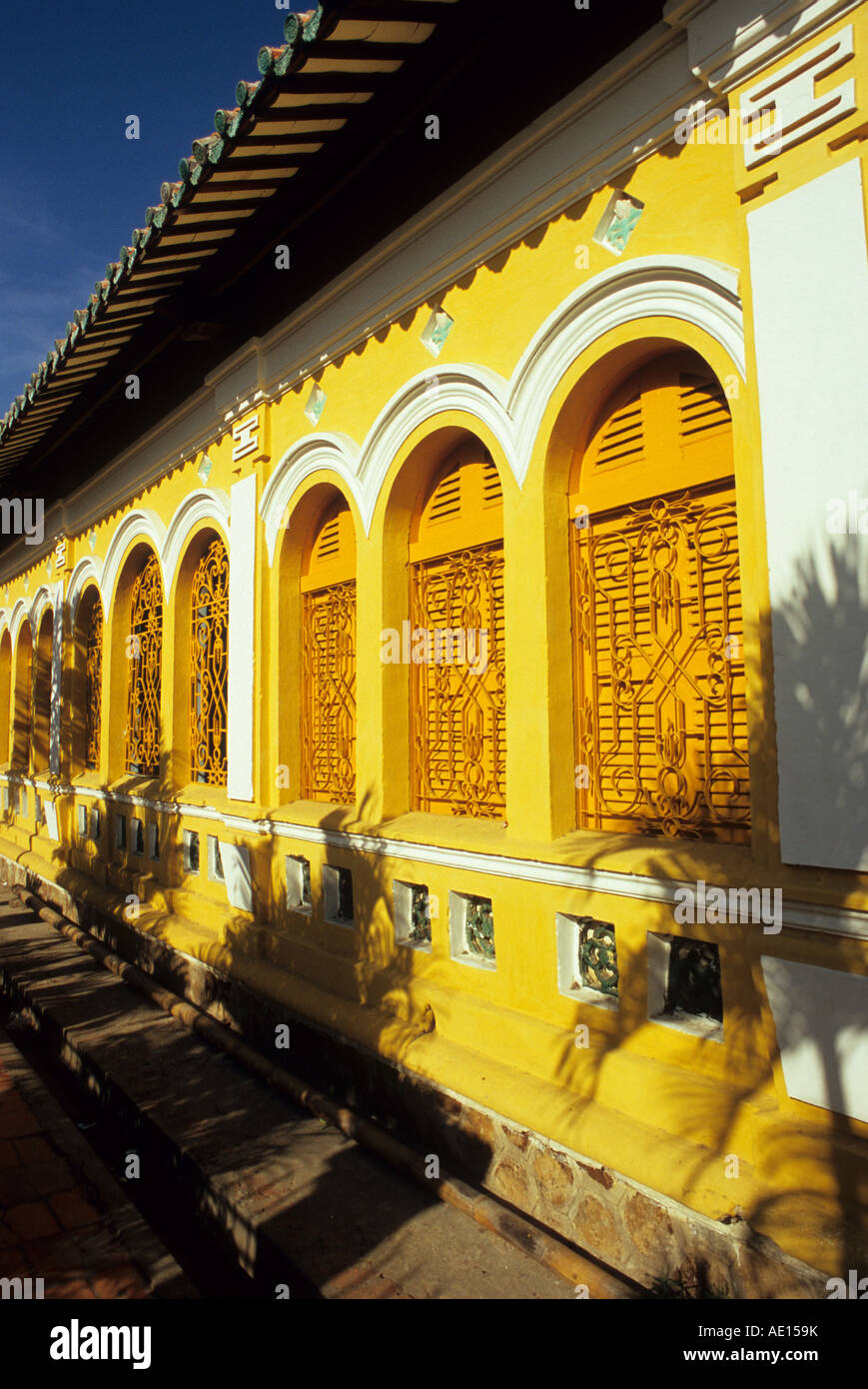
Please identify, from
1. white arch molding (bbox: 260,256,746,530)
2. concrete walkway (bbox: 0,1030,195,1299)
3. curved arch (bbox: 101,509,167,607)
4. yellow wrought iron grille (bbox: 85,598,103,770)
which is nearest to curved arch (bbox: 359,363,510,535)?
white arch molding (bbox: 260,256,746,530)

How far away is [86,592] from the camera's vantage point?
980 centimetres

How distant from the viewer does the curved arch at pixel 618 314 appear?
9.77 feet

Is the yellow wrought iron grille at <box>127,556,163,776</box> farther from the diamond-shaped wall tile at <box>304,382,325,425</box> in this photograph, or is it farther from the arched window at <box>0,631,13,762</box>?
the arched window at <box>0,631,13,762</box>

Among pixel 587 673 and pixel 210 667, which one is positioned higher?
pixel 210 667

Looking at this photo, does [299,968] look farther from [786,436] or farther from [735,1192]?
[786,436]

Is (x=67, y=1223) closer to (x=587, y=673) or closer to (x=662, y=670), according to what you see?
(x=587, y=673)

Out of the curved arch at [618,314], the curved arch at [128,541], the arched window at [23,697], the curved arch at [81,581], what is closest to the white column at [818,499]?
the curved arch at [618,314]

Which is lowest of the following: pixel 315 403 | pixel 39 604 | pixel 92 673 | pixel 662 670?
pixel 662 670

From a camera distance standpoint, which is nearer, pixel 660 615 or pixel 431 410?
pixel 660 615

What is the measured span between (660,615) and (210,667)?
460 centimetres

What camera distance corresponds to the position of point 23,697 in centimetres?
1282

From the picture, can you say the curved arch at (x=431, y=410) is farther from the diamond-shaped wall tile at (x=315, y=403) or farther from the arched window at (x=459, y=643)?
the diamond-shaped wall tile at (x=315, y=403)

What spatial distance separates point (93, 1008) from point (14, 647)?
7.87 meters

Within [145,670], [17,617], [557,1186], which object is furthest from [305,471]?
[17,617]
